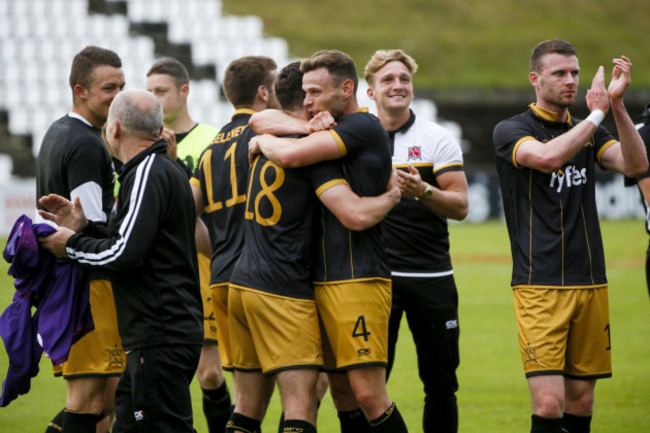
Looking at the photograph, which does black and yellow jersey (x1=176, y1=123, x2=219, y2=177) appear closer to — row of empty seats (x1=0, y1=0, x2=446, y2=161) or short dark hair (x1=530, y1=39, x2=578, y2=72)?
short dark hair (x1=530, y1=39, x2=578, y2=72)

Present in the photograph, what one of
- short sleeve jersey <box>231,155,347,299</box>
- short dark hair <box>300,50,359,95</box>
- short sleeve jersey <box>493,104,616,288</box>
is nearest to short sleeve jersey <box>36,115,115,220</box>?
short sleeve jersey <box>231,155,347,299</box>

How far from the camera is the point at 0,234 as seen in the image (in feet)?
77.4

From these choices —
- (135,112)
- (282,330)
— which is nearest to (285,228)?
(282,330)

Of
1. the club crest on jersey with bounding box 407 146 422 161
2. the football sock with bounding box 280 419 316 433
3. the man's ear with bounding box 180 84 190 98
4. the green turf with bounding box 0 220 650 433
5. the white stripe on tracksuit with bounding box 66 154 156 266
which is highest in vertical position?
the man's ear with bounding box 180 84 190 98

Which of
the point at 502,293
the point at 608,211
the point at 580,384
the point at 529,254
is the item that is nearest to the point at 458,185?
the point at 529,254

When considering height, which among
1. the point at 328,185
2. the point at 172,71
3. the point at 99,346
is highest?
the point at 172,71

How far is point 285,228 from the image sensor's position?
16.7 ft

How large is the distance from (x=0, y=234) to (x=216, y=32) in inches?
469

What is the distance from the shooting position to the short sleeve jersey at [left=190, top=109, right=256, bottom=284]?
5996 millimetres

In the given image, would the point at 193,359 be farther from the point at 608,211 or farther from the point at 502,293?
the point at 608,211

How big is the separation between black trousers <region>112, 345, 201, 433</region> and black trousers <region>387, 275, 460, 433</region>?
6.34 feet

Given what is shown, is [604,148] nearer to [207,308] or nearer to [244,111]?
[244,111]

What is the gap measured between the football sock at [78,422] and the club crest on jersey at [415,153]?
2.75m

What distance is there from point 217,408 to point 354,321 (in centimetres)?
229
